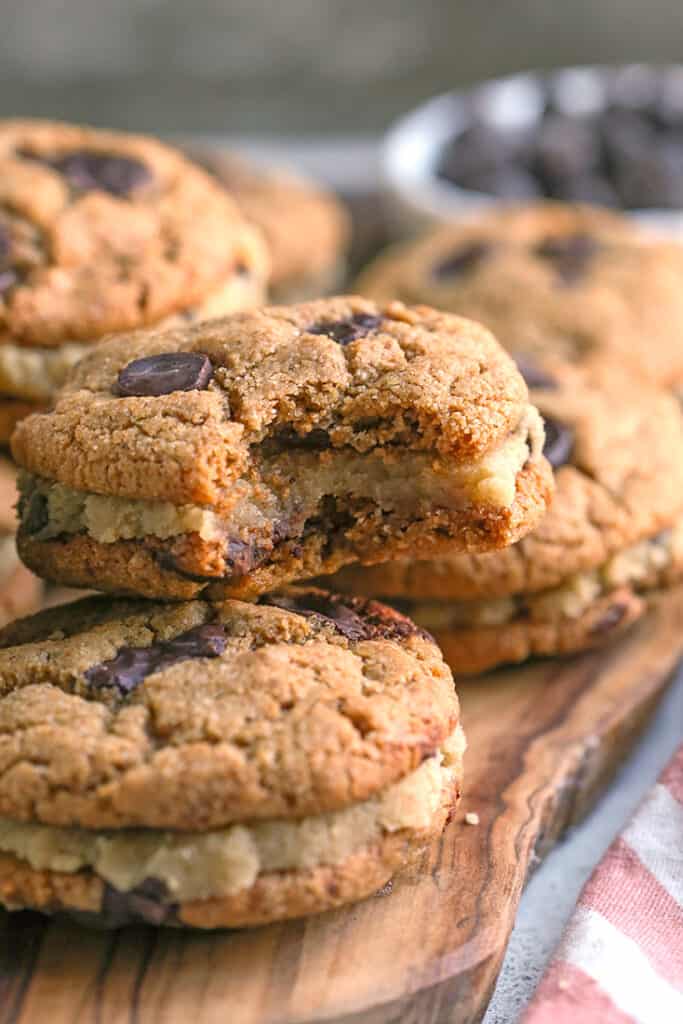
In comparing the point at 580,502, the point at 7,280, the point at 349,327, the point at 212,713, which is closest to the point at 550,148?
the point at 580,502

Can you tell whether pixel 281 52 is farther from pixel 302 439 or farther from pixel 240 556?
pixel 240 556

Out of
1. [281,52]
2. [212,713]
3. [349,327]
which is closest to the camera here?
[212,713]

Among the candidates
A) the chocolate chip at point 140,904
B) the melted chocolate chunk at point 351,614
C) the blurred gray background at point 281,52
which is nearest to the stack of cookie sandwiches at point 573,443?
the melted chocolate chunk at point 351,614

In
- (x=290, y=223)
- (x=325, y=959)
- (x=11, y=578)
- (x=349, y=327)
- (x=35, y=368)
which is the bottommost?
(x=11, y=578)

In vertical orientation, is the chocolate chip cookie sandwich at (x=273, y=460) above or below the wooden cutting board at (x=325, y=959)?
above

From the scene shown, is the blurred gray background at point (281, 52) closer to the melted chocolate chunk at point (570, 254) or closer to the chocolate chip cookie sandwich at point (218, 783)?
the melted chocolate chunk at point (570, 254)

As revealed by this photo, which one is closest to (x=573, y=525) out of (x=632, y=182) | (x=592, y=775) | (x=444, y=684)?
(x=592, y=775)

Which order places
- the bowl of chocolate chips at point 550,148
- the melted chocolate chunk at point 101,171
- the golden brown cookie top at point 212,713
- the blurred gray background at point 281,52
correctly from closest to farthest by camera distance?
the golden brown cookie top at point 212,713
the melted chocolate chunk at point 101,171
the bowl of chocolate chips at point 550,148
the blurred gray background at point 281,52
